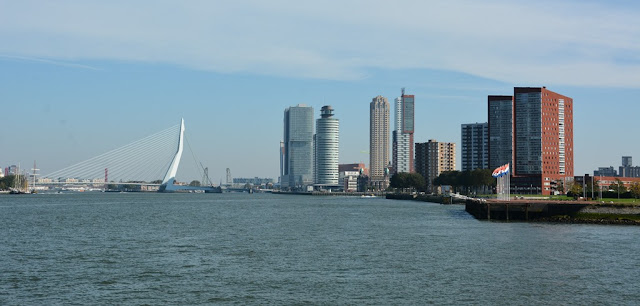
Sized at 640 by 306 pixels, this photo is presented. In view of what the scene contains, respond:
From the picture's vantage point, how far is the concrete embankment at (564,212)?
77000 mm

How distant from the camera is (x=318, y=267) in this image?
3988cm

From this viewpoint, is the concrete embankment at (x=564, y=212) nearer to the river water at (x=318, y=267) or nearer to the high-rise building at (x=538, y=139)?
the river water at (x=318, y=267)

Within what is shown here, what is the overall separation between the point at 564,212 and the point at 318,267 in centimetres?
4996

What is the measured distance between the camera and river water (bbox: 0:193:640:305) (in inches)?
1245

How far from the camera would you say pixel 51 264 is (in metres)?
A: 41.1

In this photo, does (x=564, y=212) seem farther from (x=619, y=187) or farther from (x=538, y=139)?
(x=538, y=139)

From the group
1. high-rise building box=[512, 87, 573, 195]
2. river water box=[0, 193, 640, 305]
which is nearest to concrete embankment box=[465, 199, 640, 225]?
river water box=[0, 193, 640, 305]

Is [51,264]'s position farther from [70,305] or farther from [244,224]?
[244,224]

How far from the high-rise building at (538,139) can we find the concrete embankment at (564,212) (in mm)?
103095

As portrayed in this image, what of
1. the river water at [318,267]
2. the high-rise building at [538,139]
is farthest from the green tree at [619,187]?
the river water at [318,267]

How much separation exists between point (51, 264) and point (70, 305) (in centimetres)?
1303

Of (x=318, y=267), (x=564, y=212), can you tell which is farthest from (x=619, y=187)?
(x=318, y=267)

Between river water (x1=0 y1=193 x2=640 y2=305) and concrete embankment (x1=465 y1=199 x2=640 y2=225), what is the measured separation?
1197cm

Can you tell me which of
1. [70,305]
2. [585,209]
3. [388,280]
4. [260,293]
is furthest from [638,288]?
[585,209]
